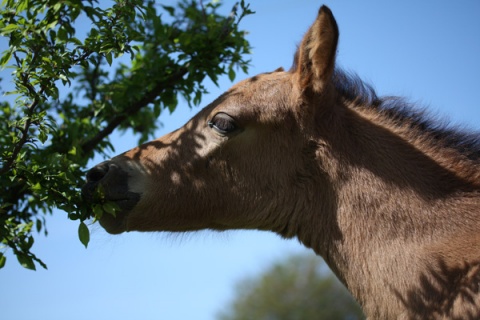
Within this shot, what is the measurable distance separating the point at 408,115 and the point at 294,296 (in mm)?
20573

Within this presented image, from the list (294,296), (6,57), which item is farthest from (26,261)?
(294,296)

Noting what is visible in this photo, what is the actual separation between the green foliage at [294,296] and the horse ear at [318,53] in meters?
17.9

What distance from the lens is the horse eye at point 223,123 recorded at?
5.20 m

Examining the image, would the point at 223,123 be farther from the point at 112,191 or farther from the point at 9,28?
the point at 9,28

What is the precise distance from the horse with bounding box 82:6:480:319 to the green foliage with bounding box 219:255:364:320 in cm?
1758

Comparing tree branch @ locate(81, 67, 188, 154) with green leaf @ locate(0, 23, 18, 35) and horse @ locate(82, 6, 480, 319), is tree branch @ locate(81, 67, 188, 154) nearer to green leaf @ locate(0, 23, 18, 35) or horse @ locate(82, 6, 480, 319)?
horse @ locate(82, 6, 480, 319)

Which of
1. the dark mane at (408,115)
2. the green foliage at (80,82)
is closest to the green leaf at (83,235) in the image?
the green foliage at (80,82)

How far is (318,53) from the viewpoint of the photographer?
497 centimetres

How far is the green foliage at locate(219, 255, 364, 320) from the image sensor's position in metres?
23.3

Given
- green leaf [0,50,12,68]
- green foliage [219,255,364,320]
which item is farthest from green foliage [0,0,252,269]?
green foliage [219,255,364,320]

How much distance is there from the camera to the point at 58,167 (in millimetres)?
4773

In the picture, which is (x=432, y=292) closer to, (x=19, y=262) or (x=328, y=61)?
(x=328, y=61)

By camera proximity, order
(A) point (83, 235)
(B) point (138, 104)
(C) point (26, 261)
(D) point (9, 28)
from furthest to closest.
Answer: (B) point (138, 104) → (C) point (26, 261) → (A) point (83, 235) → (D) point (9, 28)

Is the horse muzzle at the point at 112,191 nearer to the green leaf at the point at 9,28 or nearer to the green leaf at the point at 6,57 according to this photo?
the green leaf at the point at 6,57
